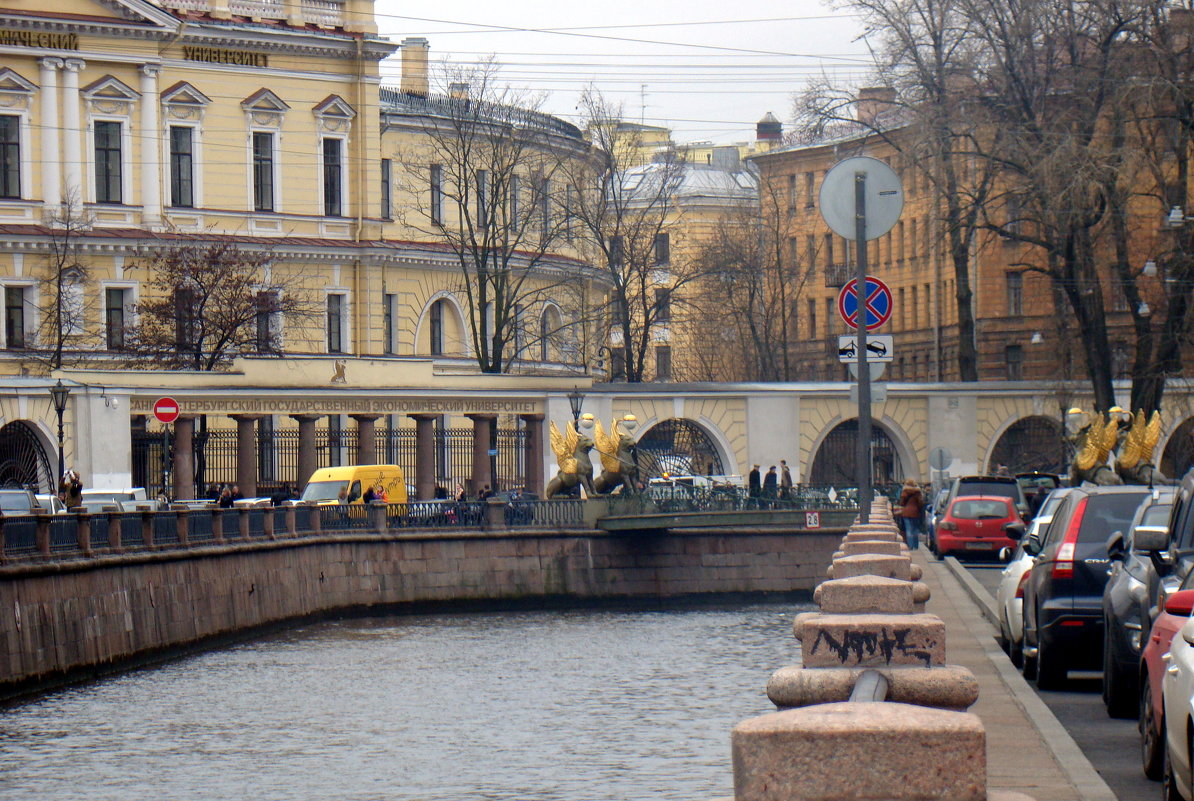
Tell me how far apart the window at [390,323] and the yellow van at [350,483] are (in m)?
14.1

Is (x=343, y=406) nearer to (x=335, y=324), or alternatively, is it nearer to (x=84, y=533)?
(x=335, y=324)

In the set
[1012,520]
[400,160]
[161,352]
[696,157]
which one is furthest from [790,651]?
[696,157]

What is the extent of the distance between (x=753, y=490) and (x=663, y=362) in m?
45.9

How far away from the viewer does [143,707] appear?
82.9 ft

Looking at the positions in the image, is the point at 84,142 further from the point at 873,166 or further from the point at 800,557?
the point at 873,166

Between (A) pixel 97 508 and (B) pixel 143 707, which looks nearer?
(B) pixel 143 707

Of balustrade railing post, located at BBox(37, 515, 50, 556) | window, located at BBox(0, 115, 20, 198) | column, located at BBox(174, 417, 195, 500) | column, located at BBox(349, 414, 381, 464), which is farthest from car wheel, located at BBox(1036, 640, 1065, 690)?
window, located at BBox(0, 115, 20, 198)

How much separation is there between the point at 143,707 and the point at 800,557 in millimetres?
25517

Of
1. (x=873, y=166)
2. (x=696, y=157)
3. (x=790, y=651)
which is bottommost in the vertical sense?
(x=790, y=651)

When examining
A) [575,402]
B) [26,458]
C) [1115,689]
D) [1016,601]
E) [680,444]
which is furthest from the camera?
[680,444]

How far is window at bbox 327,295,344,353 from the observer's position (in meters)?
59.4

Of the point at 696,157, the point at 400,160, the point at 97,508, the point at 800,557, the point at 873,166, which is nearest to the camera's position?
the point at 873,166

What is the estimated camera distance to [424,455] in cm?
5009

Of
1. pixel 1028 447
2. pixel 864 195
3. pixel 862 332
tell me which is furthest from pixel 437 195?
pixel 864 195
